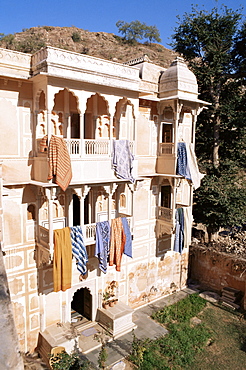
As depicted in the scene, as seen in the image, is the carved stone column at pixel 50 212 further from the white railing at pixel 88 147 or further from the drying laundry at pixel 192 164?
the drying laundry at pixel 192 164

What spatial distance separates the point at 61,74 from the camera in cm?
890

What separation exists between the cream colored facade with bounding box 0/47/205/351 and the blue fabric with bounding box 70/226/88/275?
289 millimetres

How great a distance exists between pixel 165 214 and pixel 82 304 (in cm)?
518

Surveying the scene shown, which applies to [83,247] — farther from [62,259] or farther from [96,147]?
[96,147]

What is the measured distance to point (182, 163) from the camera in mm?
12508

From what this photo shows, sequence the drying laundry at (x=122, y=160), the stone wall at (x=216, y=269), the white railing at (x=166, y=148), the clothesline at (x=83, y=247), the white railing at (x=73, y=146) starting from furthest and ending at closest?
the stone wall at (x=216, y=269), the white railing at (x=166, y=148), the drying laundry at (x=122, y=160), the clothesline at (x=83, y=247), the white railing at (x=73, y=146)

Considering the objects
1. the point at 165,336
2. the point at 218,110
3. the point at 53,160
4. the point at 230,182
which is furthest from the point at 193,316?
the point at 218,110

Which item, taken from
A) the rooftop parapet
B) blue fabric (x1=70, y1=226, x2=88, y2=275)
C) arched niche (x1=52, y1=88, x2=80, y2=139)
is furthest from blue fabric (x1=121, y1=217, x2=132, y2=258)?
the rooftop parapet

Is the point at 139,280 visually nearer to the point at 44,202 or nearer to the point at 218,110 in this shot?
the point at 44,202

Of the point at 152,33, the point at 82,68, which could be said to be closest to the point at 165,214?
the point at 82,68

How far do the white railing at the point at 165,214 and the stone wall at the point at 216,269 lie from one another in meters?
3.70

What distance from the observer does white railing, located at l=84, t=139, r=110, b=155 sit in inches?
402

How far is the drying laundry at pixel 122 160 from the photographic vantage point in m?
10.7

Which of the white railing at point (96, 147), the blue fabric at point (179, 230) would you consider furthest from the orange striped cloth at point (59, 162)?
the blue fabric at point (179, 230)
